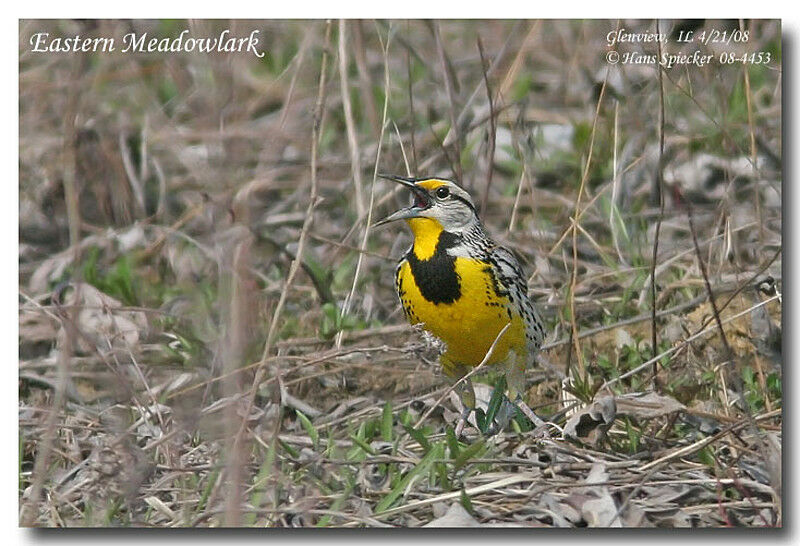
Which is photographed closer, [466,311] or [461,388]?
[466,311]

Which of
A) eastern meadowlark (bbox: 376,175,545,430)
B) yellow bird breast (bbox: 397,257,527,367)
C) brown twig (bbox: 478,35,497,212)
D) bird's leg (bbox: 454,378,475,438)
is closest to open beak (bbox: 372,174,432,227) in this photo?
eastern meadowlark (bbox: 376,175,545,430)

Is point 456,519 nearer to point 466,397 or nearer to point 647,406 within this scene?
point 466,397

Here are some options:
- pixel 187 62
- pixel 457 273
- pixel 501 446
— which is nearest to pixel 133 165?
pixel 187 62

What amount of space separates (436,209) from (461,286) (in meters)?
0.21

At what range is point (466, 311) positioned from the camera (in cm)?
308

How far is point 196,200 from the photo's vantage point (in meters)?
3.46

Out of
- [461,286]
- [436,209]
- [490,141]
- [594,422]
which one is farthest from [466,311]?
[490,141]

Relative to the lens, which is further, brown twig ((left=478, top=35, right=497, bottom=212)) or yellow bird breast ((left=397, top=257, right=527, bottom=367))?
brown twig ((left=478, top=35, right=497, bottom=212))

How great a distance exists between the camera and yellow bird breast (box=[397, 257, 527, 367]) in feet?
10.1

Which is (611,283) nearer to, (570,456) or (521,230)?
(521,230)

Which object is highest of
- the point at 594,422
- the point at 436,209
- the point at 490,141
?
the point at 490,141

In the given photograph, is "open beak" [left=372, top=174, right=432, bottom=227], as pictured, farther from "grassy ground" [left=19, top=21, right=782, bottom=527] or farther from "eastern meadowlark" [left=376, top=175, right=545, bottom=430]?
"grassy ground" [left=19, top=21, right=782, bottom=527]

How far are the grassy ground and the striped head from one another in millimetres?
232

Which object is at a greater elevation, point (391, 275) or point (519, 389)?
point (391, 275)
